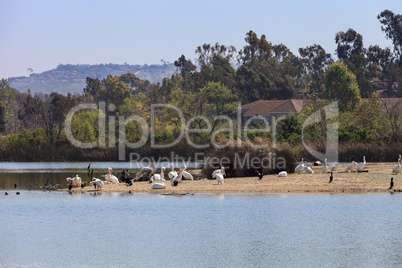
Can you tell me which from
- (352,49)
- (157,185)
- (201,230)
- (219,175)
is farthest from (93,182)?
(352,49)

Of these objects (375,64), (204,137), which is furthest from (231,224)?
(375,64)

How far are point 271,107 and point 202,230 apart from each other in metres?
85.0

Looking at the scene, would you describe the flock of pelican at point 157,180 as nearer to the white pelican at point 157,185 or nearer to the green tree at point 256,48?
the white pelican at point 157,185

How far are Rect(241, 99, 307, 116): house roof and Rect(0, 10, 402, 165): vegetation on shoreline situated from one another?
2.66 metres

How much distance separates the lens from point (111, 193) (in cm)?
3512

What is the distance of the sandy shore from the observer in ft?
111

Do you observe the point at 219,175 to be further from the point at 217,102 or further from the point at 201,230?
the point at 217,102

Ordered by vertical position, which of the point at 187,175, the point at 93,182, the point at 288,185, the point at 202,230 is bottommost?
the point at 202,230

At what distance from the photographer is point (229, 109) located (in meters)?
110

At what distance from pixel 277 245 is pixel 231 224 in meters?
4.29

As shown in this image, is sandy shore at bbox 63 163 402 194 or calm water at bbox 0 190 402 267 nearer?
calm water at bbox 0 190 402 267

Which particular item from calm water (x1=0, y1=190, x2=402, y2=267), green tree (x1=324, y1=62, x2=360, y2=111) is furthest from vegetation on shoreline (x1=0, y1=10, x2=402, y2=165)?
calm water (x1=0, y1=190, x2=402, y2=267)

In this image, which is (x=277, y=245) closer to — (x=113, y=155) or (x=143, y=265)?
(x=143, y=265)

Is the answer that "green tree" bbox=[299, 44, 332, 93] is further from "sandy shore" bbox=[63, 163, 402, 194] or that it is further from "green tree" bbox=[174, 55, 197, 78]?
"sandy shore" bbox=[63, 163, 402, 194]
